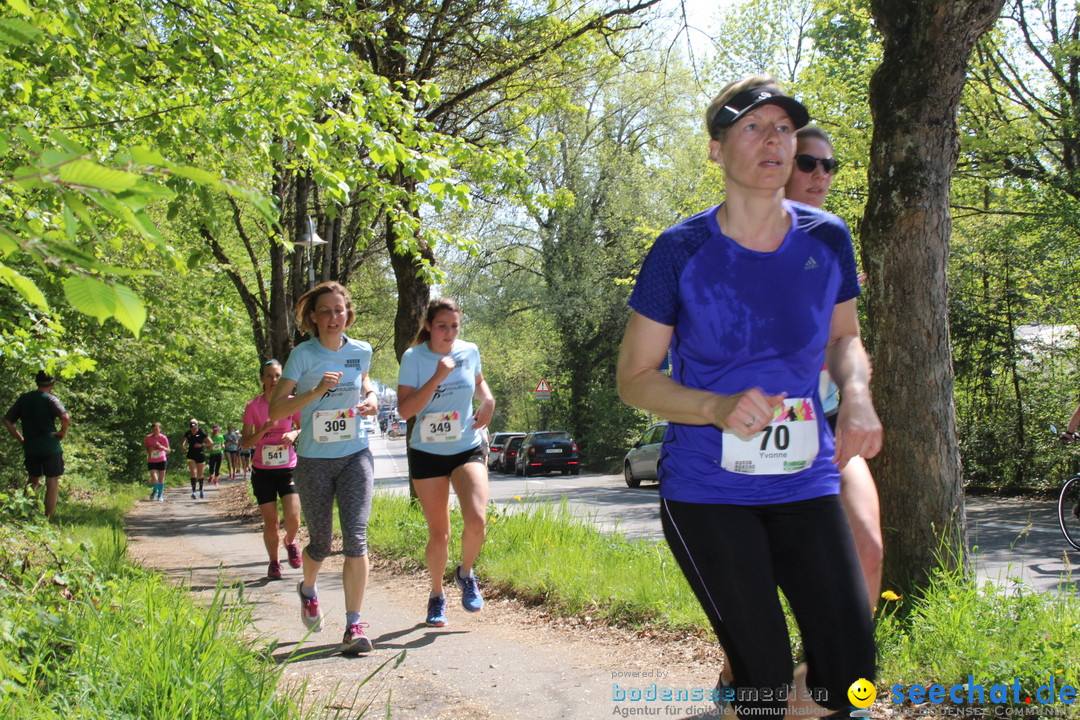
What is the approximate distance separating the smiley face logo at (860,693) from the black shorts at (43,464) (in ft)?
38.0

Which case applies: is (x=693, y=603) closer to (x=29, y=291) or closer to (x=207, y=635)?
(x=207, y=635)

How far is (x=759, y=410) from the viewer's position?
2170 mm

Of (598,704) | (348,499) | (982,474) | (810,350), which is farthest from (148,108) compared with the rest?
(982,474)

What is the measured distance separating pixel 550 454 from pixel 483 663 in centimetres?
2599

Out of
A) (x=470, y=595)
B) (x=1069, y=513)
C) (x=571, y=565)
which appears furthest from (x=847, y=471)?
(x=1069, y=513)

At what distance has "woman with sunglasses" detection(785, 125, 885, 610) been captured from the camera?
3121 mm

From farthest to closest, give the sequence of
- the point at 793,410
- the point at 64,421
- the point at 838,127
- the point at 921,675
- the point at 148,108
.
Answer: the point at 838,127 < the point at 64,421 < the point at 148,108 < the point at 921,675 < the point at 793,410

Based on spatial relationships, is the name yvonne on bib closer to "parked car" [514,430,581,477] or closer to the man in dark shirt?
the man in dark shirt

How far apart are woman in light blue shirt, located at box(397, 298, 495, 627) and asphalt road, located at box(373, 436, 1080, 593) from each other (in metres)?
2.49

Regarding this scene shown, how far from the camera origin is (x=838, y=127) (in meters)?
19.8

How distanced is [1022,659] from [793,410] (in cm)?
185

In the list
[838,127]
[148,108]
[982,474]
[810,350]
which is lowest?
[982,474]

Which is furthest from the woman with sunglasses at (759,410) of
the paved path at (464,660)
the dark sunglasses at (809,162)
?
the paved path at (464,660)

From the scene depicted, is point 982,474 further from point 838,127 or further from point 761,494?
point 761,494
